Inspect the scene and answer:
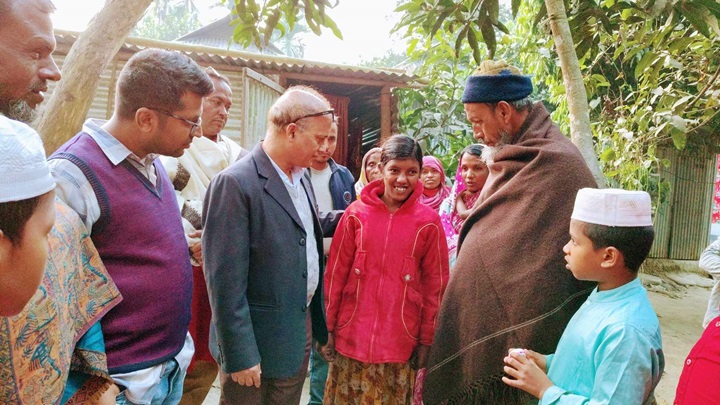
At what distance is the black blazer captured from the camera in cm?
198

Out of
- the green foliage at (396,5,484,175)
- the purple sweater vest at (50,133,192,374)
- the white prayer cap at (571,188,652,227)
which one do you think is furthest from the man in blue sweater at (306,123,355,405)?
the green foliage at (396,5,484,175)

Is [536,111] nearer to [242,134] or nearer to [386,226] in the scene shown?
[386,226]

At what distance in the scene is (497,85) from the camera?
7.04 ft

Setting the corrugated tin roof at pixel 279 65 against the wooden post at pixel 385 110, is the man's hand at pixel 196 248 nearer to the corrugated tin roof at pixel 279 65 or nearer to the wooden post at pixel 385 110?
the corrugated tin roof at pixel 279 65

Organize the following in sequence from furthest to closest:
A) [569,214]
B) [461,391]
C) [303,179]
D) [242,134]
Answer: [242,134] < [303,179] < [461,391] < [569,214]

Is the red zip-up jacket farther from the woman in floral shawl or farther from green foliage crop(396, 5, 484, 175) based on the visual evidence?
green foliage crop(396, 5, 484, 175)

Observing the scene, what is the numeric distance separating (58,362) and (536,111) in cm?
Answer: 193

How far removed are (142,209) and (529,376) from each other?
1340 mm

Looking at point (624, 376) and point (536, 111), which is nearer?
point (624, 376)

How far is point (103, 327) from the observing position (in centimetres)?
149

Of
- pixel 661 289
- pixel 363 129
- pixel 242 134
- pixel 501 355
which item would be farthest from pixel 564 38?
pixel 661 289

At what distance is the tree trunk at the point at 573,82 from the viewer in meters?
2.26

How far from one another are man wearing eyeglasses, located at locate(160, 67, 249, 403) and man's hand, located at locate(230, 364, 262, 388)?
0.65 meters

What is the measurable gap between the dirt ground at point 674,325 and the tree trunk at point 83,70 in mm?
2199
